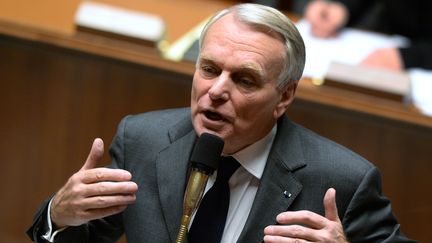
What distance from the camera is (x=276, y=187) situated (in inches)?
57.2

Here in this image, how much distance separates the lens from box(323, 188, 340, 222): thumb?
128cm

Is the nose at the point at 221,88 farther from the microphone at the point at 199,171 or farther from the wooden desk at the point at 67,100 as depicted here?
the wooden desk at the point at 67,100

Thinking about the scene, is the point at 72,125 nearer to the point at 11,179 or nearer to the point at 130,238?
the point at 11,179

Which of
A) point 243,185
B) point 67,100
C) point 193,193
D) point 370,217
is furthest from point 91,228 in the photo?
point 67,100

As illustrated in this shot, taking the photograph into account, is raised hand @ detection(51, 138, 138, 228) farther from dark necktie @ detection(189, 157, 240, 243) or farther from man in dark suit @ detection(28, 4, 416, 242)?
dark necktie @ detection(189, 157, 240, 243)

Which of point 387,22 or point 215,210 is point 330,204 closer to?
point 215,210

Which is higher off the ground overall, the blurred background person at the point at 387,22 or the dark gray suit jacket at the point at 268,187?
the dark gray suit jacket at the point at 268,187

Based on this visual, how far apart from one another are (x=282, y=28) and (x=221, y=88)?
0.47ft

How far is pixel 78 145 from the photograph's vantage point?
2.25 m

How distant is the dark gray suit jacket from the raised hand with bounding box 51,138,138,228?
11 cm

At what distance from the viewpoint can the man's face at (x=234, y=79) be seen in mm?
1375

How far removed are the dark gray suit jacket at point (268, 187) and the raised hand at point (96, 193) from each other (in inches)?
4.3

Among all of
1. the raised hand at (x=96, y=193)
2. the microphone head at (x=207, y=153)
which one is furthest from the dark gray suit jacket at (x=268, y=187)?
the microphone head at (x=207, y=153)

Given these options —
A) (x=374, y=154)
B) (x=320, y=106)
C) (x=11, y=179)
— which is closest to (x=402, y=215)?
(x=374, y=154)
